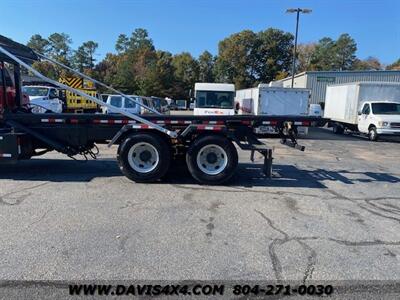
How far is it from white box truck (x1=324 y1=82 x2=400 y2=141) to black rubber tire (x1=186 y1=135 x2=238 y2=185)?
11.2 m

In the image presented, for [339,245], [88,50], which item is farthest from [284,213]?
[88,50]

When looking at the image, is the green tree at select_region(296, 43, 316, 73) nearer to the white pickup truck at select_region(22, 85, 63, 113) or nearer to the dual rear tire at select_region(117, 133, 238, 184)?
the white pickup truck at select_region(22, 85, 63, 113)

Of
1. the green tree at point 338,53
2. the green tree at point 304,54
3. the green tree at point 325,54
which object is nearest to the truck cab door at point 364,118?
A: the green tree at point 304,54

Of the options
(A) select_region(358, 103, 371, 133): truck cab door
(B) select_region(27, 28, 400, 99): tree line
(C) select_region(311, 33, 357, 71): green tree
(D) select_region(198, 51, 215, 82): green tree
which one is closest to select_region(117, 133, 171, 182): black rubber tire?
(A) select_region(358, 103, 371, 133): truck cab door

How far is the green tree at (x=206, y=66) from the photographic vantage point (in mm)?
83562

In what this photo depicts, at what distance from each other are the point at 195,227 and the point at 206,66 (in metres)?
83.6

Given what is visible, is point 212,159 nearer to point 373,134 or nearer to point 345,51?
point 373,134

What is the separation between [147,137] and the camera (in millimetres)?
7633

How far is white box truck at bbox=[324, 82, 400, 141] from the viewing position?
18.2m

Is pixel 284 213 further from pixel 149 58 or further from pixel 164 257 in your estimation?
pixel 149 58

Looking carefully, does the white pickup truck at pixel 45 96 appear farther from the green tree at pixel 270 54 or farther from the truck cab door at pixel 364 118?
the green tree at pixel 270 54

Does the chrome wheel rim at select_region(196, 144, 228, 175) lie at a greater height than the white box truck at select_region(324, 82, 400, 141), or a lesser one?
lesser

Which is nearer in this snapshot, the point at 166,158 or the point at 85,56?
the point at 166,158

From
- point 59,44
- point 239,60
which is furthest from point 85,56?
point 239,60
